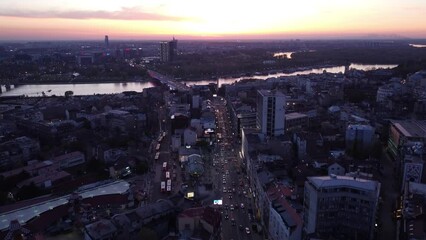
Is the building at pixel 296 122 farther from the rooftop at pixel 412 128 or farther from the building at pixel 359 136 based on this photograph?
the rooftop at pixel 412 128

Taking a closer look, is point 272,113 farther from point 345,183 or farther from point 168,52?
point 168,52

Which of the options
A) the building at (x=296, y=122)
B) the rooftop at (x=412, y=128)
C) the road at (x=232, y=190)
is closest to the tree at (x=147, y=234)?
the road at (x=232, y=190)

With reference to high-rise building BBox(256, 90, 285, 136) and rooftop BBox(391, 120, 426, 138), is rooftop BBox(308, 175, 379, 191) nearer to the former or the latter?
rooftop BBox(391, 120, 426, 138)

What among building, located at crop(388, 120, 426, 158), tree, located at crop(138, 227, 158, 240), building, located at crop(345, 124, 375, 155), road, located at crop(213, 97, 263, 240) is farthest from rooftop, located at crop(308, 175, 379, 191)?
building, located at crop(345, 124, 375, 155)

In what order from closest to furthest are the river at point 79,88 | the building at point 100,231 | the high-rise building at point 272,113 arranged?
the building at point 100,231 → the high-rise building at point 272,113 → the river at point 79,88

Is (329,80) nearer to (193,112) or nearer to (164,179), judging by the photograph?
(193,112)

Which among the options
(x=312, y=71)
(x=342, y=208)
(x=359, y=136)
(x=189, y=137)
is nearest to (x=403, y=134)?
(x=359, y=136)
